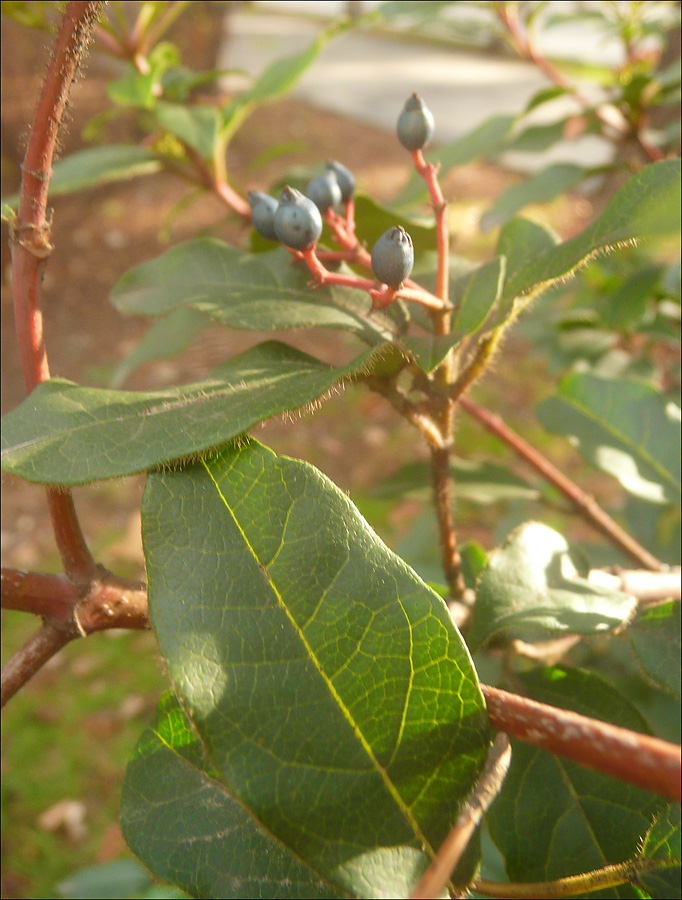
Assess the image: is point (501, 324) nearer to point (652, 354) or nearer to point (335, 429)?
point (652, 354)

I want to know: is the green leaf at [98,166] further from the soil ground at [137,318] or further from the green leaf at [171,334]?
the green leaf at [171,334]

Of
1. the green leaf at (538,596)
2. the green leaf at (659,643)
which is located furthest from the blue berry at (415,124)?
the green leaf at (659,643)

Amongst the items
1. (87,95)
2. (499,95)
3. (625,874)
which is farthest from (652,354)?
(499,95)

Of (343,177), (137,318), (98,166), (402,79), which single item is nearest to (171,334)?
(98,166)

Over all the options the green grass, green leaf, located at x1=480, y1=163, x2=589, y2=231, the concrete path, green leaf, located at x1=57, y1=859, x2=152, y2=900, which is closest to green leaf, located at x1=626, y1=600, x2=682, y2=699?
green leaf, located at x1=57, y1=859, x2=152, y2=900

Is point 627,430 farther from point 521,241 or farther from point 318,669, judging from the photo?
point 318,669

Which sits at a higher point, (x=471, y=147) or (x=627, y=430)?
(x=471, y=147)

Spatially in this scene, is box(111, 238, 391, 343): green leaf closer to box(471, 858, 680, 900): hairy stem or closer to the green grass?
box(471, 858, 680, 900): hairy stem
